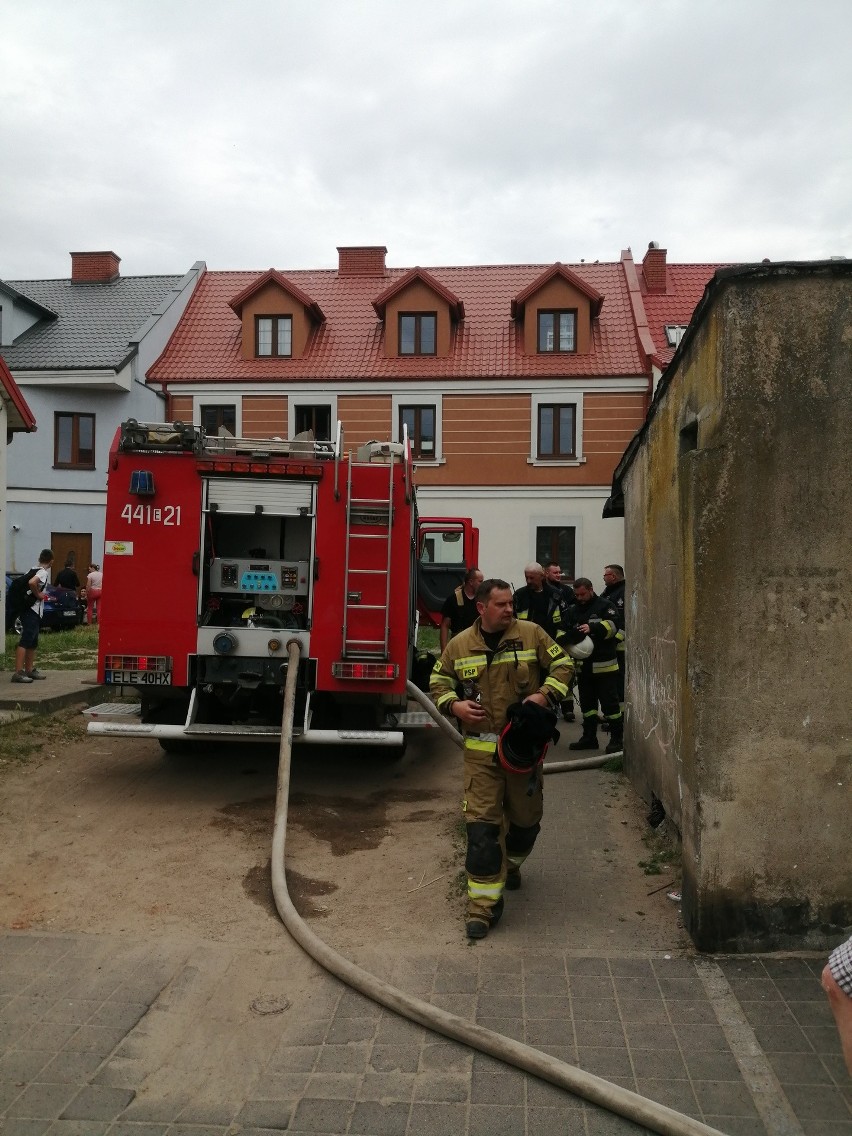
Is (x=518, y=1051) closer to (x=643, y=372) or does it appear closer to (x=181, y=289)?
(x=643, y=372)

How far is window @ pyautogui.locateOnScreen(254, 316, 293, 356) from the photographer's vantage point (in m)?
26.1

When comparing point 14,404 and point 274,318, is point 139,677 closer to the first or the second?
point 14,404

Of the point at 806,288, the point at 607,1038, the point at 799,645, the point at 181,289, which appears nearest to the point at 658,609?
the point at 799,645

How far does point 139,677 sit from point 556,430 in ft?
62.4

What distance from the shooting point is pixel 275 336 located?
2612 centimetres

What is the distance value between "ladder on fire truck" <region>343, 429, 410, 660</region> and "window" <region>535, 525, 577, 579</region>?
17.3 metres

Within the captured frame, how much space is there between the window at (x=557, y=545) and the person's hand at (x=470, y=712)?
20.1 metres

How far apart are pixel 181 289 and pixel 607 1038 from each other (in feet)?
89.3

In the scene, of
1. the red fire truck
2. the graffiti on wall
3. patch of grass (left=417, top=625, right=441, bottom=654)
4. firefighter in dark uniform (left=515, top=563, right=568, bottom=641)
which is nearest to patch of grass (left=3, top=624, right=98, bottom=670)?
patch of grass (left=417, top=625, right=441, bottom=654)

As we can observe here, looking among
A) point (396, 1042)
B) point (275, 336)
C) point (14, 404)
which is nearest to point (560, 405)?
point (275, 336)

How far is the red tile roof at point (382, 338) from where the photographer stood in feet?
81.9

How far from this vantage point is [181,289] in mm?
27562

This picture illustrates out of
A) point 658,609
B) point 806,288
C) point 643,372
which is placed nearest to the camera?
point 806,288

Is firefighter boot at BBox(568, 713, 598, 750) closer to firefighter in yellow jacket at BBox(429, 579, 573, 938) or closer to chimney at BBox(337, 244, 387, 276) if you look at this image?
firefighter in yellow jacket at BBox(429, 579, 573, 938)
